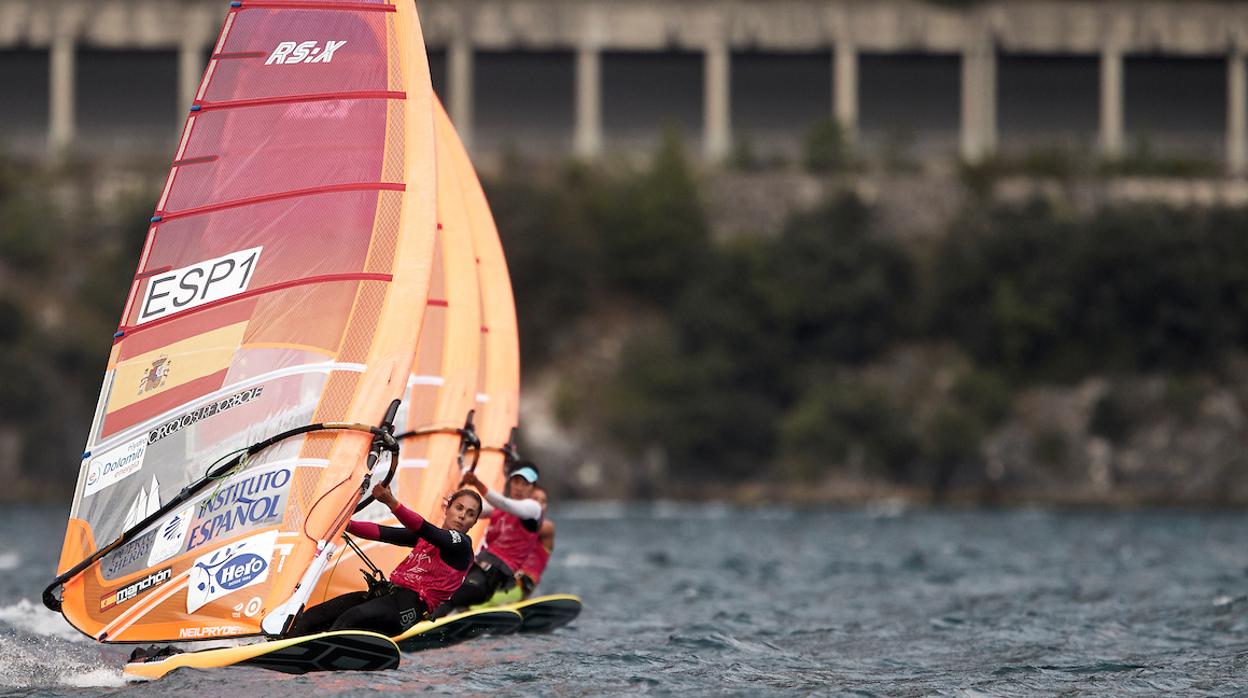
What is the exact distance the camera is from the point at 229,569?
13.1 m

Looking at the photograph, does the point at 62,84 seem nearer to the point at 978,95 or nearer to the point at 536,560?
the point at 978,95

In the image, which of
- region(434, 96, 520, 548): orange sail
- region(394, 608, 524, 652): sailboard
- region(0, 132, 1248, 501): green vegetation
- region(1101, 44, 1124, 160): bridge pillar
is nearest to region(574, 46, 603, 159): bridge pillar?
region(0, 132, 1248, 501): green vegetation

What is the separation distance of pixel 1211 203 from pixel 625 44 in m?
20.0

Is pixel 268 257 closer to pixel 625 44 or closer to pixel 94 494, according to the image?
pixel 94 494

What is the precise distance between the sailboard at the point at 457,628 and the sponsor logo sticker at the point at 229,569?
158cm

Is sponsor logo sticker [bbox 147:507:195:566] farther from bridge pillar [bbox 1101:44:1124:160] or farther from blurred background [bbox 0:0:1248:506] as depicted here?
bridge pillar [bbox 1101:44:1124:160]

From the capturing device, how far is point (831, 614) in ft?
65.1

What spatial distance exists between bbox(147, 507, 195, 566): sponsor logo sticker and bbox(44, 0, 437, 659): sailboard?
0.6 inches

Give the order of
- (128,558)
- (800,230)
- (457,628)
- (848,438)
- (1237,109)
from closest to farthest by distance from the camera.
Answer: (128,558) → (457,628) → (848,438) → (800,230) → (1237,109)

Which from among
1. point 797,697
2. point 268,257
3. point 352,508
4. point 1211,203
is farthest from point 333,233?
point 1211,203

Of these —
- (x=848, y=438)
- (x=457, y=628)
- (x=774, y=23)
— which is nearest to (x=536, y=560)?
(x=457, y=628)

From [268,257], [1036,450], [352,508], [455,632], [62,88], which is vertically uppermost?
[62,88]

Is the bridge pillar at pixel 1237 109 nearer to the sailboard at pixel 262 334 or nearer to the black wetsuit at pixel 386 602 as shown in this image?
the sailboard at pixel 262 334

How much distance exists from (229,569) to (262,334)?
1.79m
